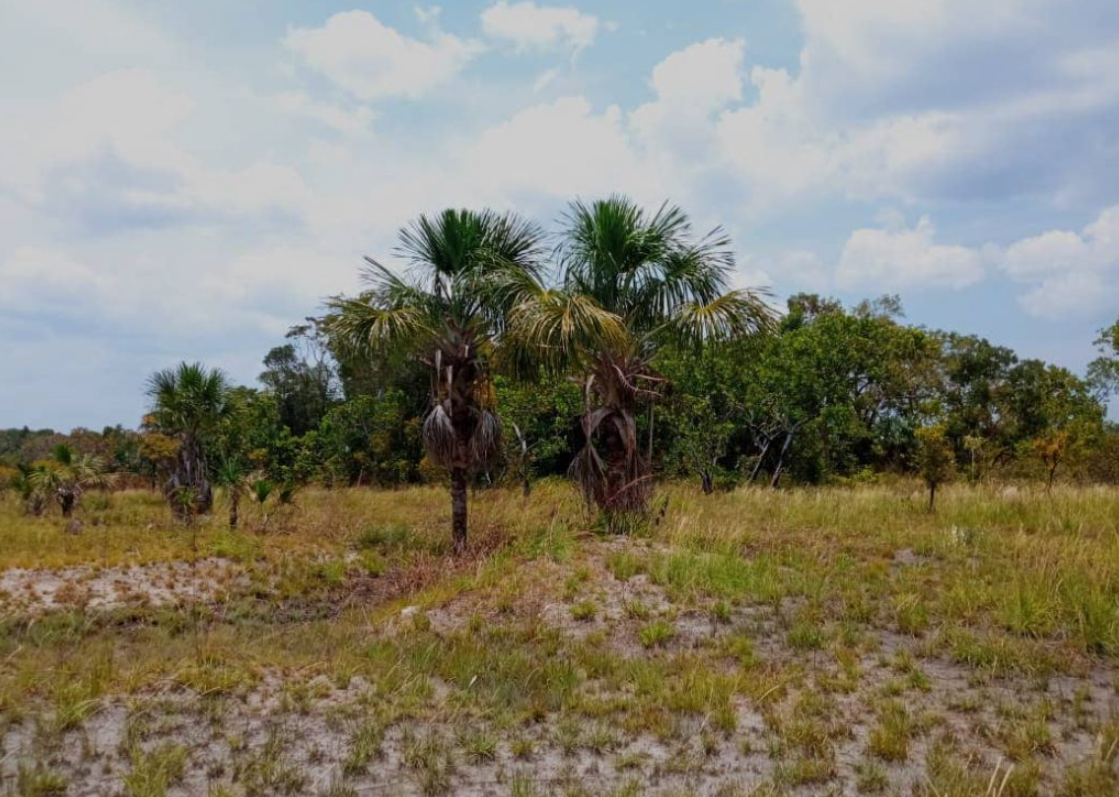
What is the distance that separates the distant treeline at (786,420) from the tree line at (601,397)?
0.08m

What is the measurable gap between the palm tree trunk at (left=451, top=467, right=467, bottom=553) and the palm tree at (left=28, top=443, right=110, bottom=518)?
9761 millimetres

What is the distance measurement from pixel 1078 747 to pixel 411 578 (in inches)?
322

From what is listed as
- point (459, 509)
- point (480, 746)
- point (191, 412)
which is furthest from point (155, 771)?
point (191, 412)

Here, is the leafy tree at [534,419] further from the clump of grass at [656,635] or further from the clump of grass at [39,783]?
the clump of grass at [39,783]

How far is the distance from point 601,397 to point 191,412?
1073 cm

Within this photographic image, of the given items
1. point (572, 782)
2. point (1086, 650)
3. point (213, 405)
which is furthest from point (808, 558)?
point (213, 405)

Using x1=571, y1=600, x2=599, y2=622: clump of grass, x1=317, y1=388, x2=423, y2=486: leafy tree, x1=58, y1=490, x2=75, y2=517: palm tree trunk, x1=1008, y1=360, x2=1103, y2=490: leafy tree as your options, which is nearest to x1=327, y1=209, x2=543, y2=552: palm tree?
x1=571, y1=600, x2=599, y2=622: clump of grass

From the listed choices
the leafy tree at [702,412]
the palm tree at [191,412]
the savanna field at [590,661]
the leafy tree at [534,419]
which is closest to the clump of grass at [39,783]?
the savanna field at [590,661]

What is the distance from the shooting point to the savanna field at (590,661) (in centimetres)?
509

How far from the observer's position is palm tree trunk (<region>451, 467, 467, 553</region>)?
12.8 metres

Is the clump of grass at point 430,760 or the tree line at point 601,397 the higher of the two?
the tree line at point 601,397

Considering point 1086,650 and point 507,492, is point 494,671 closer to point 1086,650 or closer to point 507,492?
point 1086,650

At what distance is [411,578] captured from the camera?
1132 centimetres

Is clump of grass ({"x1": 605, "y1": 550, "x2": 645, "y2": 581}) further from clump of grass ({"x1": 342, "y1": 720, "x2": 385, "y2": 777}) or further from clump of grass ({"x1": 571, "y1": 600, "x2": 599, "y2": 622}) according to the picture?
clump of grass ({"x1": 342, "y1": 720, "x2": 385, "y2": 777})
